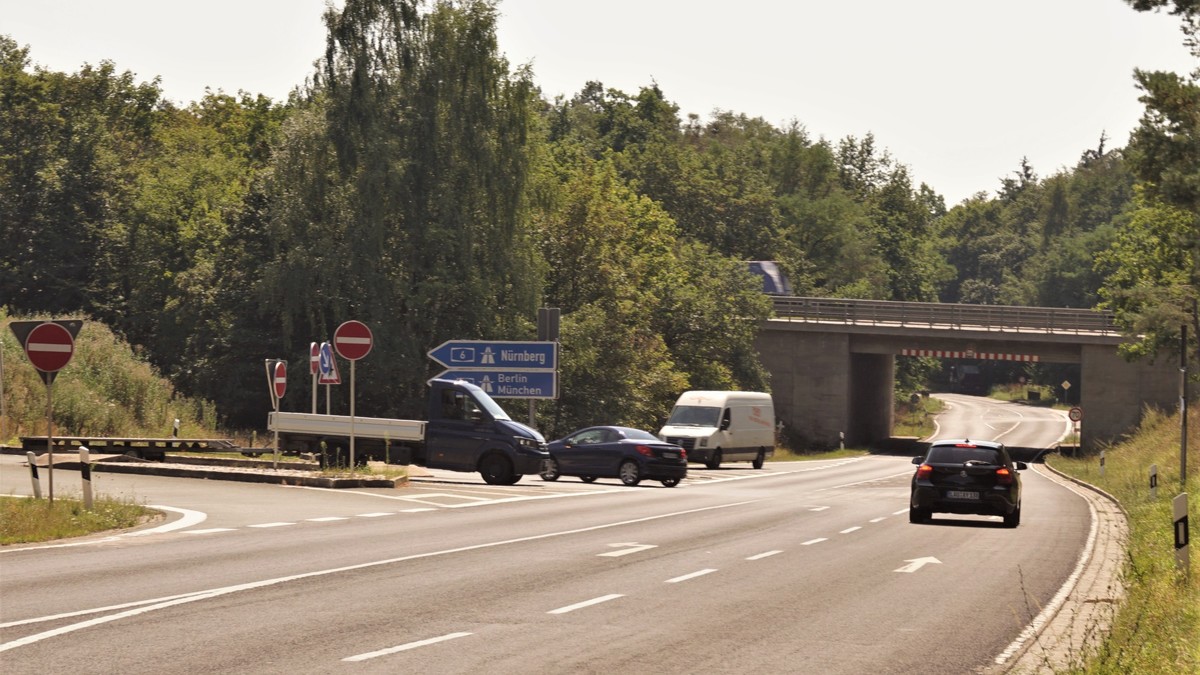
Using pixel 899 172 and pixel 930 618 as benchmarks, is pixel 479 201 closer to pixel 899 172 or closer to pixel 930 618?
pixel 930 618

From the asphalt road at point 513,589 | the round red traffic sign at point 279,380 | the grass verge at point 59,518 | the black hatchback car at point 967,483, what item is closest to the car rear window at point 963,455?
the black hatchback car at point 967,483

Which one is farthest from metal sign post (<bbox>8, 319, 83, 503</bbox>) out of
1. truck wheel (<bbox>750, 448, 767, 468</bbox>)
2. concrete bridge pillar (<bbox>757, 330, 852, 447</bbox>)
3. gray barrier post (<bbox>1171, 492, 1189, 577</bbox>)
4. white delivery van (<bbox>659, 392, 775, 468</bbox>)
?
concrete bridge pillar (<bbox>757, 330, 852, 447</bbox>)

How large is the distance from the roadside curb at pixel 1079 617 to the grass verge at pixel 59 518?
1179 cm

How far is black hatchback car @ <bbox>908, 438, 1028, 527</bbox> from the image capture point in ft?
81.4

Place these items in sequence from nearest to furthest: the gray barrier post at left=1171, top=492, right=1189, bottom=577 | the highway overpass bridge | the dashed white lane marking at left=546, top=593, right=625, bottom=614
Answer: the dashed white lane marking at left=546, top=593, right=625, bottom=614, the gray barrier post at left=1171, top=492, right=1189, bottom=577, the highway overpass bridge

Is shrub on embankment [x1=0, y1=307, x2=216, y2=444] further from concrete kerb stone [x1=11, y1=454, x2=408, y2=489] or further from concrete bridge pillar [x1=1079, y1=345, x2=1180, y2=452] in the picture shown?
concrete bridge pillar [x1=1079, y1=345, x2=1180, y2=452]

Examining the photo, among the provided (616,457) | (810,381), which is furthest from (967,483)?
(810,381)

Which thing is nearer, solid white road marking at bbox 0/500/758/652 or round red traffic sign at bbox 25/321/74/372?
solid white road marking at bbox 0/500/758/652

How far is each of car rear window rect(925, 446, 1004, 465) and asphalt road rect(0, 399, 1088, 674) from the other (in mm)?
1175

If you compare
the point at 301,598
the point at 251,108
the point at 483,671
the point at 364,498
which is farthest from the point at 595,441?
the point at 251,108

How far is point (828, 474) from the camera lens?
4997 centimetres

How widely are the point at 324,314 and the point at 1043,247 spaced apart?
A: 14373 cm

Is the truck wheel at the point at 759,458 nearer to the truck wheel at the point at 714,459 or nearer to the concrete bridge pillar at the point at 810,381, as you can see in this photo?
the truck wheel at the point at 714,459

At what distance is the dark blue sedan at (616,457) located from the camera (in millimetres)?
36219
